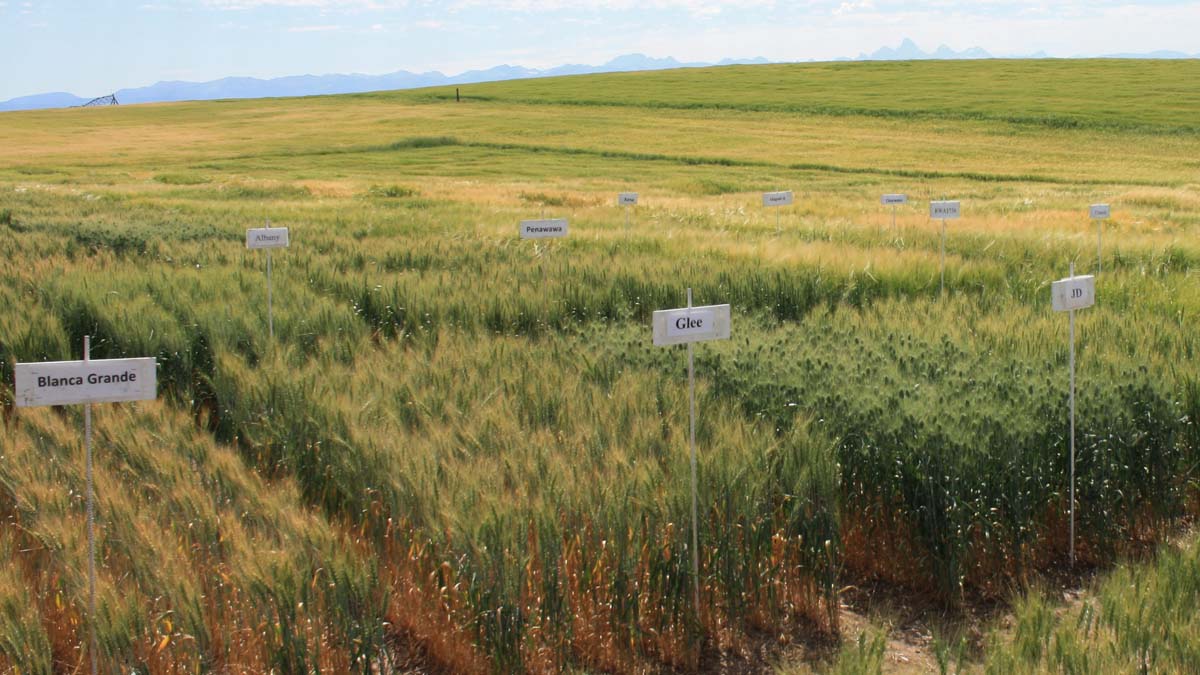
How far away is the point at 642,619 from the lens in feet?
12.6

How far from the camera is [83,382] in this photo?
12.2 feet

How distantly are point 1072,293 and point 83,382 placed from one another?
437 cm

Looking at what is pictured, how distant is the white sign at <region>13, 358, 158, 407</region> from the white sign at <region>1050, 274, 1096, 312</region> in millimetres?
3947

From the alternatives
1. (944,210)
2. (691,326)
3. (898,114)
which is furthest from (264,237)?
(898,114)

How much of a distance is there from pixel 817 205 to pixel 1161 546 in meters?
16.8

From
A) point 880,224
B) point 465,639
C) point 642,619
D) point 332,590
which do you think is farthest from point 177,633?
point 880,224

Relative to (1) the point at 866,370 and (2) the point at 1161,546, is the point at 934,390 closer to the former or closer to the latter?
(1) the point at 866,370

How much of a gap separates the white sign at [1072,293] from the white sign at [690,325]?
167 centimetres

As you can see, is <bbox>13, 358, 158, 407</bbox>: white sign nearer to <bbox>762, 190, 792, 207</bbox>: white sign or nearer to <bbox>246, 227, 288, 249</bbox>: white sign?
<bbox>246, 227, 288, 249</bbox>: white sign

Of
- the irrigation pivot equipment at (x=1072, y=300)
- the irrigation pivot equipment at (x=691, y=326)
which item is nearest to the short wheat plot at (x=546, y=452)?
the irrigation pivot equipment at (x=1072, y=300)

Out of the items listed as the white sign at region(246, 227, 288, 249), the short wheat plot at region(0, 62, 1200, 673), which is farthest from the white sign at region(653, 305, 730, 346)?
the white sign at region(246, 227, 288, 249)

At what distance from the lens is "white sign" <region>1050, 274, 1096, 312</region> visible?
518 cm

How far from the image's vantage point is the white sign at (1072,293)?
204 inches

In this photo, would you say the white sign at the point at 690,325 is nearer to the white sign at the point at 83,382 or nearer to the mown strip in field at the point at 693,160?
the white sign at the point at 83,382
